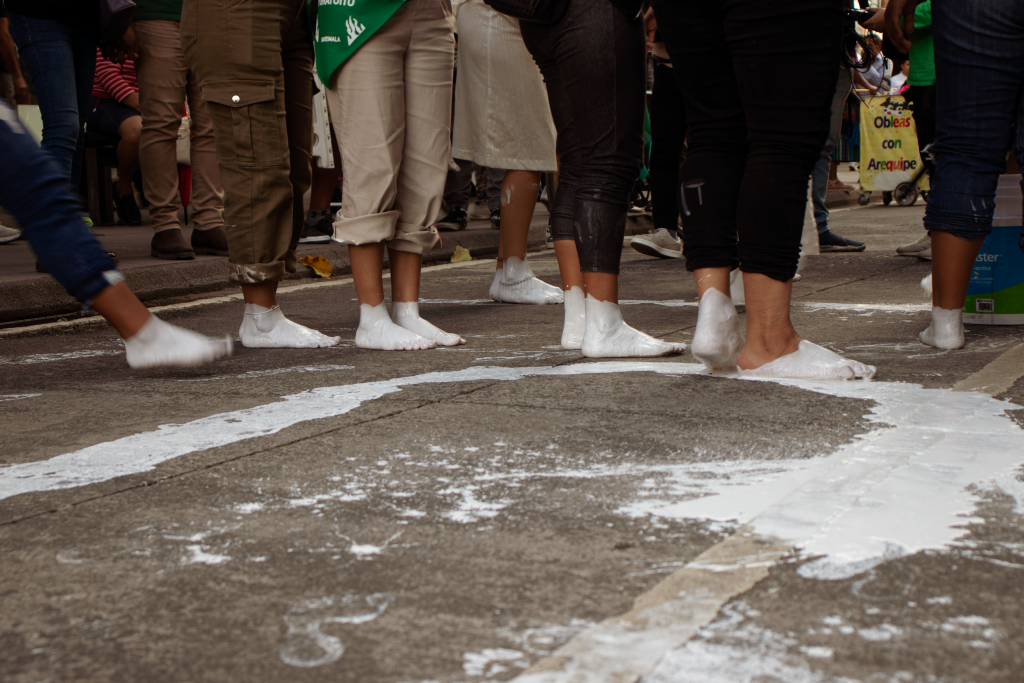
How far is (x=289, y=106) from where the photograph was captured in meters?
3.70

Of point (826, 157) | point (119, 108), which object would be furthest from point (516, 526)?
point (119, 108)

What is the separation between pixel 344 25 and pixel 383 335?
0.92 meters

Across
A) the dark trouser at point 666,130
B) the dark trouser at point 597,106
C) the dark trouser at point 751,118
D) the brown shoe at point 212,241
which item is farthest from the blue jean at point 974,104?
the brown shoe at point 212,241

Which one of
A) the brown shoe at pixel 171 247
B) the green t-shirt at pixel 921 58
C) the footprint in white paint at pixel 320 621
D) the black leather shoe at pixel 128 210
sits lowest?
the footprint in white paint at pixel 320 621

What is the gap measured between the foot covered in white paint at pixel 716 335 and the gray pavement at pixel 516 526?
59mm

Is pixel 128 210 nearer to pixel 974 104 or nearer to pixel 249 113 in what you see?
Answer: pixel 249 113

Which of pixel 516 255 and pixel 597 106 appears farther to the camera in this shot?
pixel 516 255

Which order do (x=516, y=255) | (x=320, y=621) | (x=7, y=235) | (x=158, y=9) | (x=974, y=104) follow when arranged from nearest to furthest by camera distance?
(x=320, y=621), (x=974, y=104), (x=516, y=255), (x=158, y=9), (x=7, y=235)

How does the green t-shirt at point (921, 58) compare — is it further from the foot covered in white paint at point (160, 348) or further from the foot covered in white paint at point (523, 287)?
the foot covered in white paint at point (160, 348)

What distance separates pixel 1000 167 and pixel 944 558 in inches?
74.0

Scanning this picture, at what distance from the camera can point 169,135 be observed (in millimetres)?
5730

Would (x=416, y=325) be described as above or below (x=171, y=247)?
below

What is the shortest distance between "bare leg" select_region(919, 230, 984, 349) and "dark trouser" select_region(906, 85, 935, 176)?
183 cm

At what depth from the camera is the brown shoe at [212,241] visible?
5.80 m
